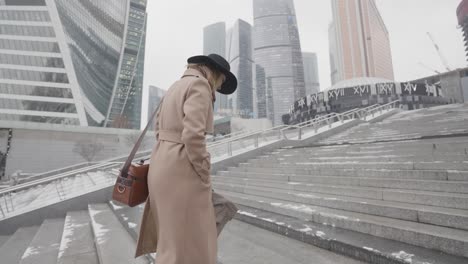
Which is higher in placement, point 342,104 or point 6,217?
point 342,104

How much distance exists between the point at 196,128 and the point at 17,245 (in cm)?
469

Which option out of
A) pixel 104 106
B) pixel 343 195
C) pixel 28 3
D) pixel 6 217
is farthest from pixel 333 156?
pixel 104 106

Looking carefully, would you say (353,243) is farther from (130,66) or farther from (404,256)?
(130,66)

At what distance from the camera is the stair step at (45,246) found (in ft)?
10.3

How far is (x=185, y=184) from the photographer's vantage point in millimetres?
1478

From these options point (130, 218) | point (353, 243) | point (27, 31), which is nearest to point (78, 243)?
point (130, 218)

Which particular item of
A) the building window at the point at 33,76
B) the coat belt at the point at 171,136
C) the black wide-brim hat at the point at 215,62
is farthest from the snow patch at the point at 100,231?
the building window at the point at 33,76

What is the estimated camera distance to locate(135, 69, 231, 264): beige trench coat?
1438mm

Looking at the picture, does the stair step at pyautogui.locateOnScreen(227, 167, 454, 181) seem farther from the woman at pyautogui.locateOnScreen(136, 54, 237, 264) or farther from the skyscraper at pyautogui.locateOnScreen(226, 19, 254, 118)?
the skyscraper at pyautogui.locateOnScreen(226, 19, 254, 118)

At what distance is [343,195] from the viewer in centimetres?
377

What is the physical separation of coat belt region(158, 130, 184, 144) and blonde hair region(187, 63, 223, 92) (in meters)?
0.46

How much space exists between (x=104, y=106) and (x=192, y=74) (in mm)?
81798

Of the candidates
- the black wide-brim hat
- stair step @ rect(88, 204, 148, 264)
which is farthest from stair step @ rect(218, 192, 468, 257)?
the black wide-brim hat

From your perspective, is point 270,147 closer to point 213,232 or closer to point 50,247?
point 50,247
